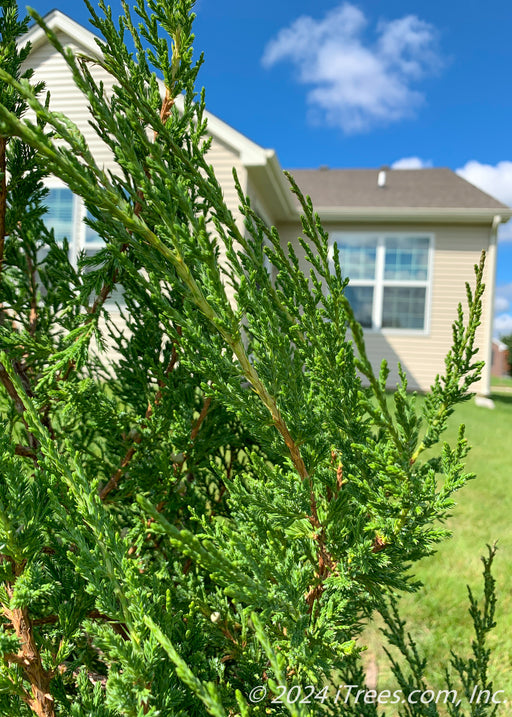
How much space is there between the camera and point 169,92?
1.51 metres

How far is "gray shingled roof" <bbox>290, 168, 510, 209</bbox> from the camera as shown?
16.1 meters

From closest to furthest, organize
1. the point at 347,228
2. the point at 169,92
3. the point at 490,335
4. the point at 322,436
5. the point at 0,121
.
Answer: the point at 0,121
the point at 322,436
the point at 169,92
the point at 490,335
the point at 347,228

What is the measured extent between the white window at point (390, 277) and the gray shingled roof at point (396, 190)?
3.87ft

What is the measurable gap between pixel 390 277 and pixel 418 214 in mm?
2126

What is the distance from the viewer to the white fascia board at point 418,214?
15.1m

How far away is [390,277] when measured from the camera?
54.0 ft

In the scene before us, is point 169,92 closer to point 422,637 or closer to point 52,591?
point 52,591

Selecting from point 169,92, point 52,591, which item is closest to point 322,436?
point 52,591

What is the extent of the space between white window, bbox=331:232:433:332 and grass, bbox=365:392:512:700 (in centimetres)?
881

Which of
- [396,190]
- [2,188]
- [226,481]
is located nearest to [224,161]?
[396,190]

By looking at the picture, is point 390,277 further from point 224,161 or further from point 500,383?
point 500,383

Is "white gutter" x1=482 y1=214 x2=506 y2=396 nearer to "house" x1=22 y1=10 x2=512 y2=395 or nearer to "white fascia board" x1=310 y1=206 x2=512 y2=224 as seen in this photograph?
"house" x1=22 y1=10 x2=512 y2=395

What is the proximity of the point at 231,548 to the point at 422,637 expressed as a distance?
3.44 meters

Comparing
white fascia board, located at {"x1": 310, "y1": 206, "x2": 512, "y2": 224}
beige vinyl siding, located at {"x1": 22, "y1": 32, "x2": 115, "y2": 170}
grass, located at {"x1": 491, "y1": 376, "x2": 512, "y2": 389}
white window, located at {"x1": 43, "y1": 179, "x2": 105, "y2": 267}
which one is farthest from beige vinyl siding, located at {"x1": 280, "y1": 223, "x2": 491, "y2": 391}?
grass, located at {"x1": 491, "y1": 376, "x2": 512, "y2": 389}
